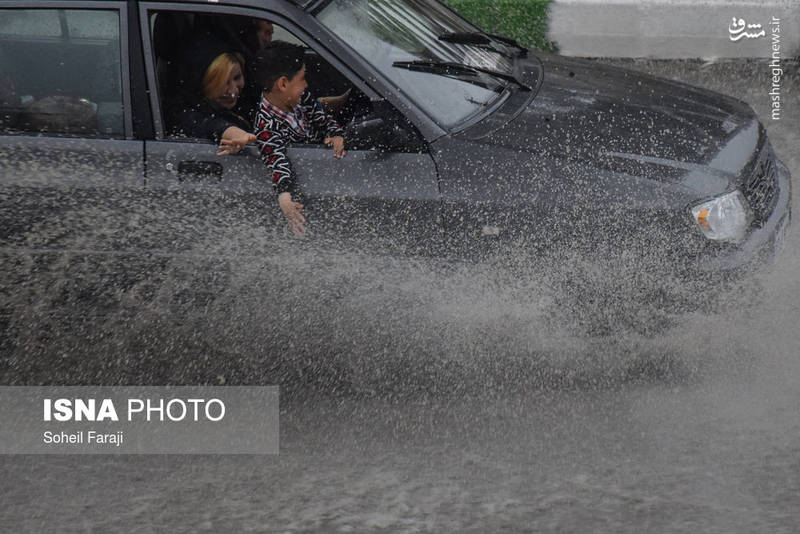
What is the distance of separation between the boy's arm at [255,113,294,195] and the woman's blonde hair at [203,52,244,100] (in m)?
0.35

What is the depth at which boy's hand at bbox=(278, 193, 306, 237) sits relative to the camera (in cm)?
425

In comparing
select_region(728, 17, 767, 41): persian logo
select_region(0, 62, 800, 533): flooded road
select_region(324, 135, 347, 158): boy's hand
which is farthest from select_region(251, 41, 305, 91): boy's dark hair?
select_region(728, 17, 767, 41): persian logo

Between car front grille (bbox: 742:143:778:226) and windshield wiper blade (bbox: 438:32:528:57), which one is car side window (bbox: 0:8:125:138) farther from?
car front grille (bbox: 742:143:778:226)

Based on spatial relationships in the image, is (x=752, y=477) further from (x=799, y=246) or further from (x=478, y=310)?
(x=799, y=246)

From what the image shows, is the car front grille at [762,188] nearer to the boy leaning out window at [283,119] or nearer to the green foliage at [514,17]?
the boy leaning out window at [283,119]

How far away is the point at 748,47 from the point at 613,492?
226 inches

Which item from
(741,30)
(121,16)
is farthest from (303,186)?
(741,30)

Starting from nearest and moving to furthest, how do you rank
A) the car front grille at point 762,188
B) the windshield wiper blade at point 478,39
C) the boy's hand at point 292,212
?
the boy's hand at point 292,212
the car front grille at point 762,188
the windshield wiper blade at point 478,39

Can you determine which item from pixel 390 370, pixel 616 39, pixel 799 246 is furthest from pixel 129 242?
pixel 616 39

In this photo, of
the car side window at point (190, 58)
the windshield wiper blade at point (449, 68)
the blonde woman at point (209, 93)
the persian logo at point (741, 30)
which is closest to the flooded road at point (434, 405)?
the blonde woman at point (209, 93)

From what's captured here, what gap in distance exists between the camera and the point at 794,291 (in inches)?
198

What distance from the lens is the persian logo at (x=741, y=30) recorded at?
27.7 ft

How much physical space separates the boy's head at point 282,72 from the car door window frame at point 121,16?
574 mm

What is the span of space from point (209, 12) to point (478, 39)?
4.97 feet
